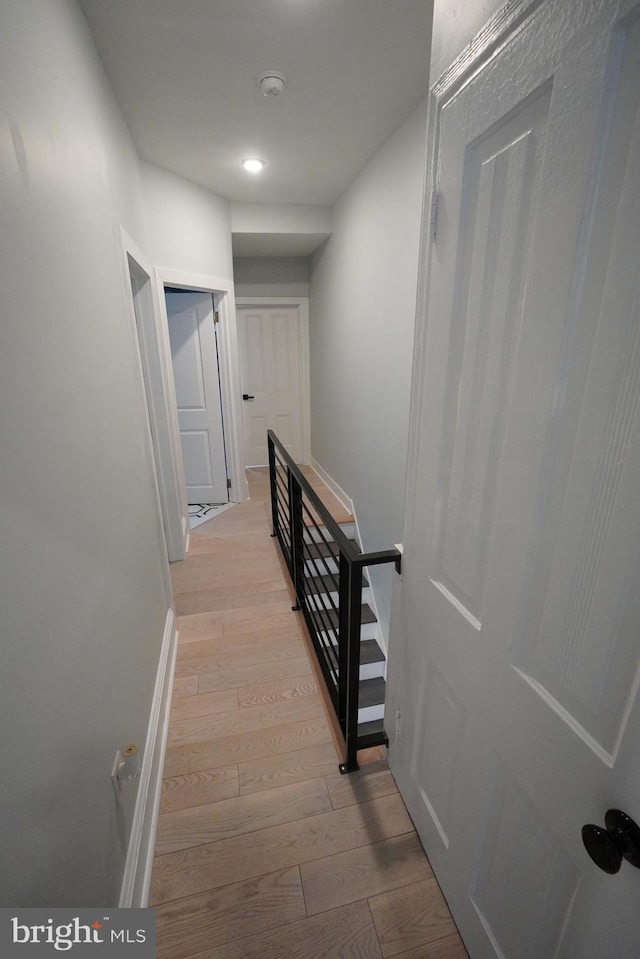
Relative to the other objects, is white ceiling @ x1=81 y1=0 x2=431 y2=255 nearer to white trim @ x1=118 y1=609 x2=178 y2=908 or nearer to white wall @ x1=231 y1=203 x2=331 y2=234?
white wall @ x1=231 y1=203 x2=331 y2=234

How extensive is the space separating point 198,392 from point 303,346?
159 centimetres

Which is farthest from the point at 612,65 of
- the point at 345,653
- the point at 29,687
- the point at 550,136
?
the point at 345,653

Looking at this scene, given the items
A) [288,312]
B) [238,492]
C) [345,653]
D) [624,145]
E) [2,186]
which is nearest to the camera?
[624,145]

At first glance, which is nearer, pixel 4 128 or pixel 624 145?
pixel 624 145

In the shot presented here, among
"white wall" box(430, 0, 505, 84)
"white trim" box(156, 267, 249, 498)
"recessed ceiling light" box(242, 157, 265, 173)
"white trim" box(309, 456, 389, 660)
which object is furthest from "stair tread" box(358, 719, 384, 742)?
"recessed ceiling light" box(242, 157, 265, 173)

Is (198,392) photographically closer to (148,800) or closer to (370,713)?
(370,713)

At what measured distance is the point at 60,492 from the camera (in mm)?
842

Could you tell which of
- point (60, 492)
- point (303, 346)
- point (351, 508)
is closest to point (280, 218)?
point (303, 346)

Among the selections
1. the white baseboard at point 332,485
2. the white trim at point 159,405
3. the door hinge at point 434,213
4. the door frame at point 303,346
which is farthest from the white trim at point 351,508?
the door hinge at point 434,213

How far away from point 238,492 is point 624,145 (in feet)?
12.2

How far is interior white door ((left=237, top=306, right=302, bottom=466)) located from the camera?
4.55 m

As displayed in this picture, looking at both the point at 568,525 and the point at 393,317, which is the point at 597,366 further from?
the point at 393,317

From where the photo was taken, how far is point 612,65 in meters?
0.48

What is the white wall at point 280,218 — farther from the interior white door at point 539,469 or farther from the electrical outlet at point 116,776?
the electrical outlet at point 116,776
